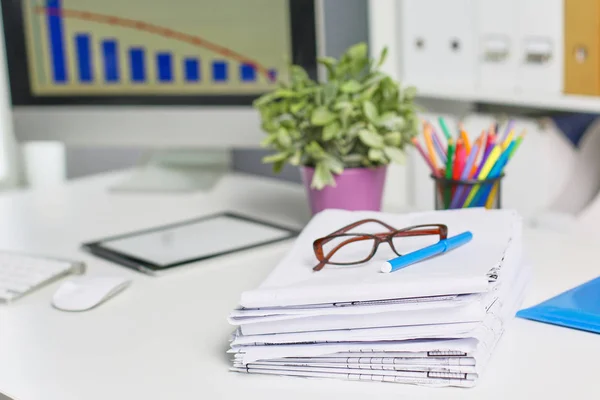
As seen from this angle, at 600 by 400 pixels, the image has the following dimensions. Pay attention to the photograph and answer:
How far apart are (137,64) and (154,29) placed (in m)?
0.07

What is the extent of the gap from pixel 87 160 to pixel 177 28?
73cm

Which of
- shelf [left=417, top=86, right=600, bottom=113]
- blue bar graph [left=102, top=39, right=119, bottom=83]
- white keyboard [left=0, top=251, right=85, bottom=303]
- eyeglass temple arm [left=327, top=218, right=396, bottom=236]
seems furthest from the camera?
blue bar graph [left=102, top=39, right=119, bottom=83]

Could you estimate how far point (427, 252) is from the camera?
73 centimetres

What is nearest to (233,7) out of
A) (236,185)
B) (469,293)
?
(236,185)

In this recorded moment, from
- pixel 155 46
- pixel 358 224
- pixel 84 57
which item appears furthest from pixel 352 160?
pixel 84 57

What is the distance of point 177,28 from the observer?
1381 millimetres

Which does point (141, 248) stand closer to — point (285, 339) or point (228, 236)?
point (228, 236)

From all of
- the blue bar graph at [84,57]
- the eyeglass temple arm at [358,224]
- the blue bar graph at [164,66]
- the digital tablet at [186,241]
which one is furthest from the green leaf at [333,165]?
the blue bar graph at [84,57]

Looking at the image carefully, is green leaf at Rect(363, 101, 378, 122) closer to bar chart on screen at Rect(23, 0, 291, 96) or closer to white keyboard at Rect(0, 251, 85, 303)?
bar chart on screen at Rect(23, 0, 291, 96)

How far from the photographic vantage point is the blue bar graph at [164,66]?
4.58ft

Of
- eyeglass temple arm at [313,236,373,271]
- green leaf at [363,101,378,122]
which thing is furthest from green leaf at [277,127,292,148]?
eyeglass temple arm at [313,236,373,271]

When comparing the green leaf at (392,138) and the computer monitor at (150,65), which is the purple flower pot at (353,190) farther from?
the computer monitor at (150,65)

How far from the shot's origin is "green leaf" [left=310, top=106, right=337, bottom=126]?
105 centimetres

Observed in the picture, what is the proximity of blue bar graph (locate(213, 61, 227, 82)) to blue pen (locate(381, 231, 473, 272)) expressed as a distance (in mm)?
701
